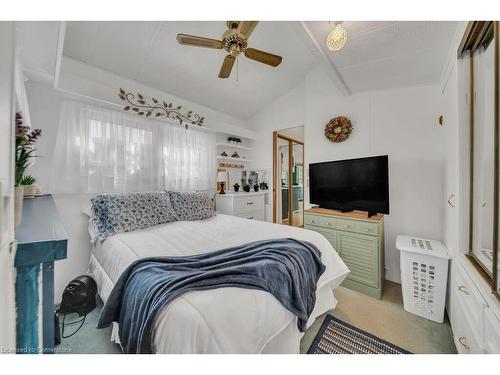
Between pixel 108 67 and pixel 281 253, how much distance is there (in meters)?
2.73

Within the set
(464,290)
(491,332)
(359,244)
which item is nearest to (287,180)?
(359,244)

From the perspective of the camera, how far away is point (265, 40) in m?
2.45

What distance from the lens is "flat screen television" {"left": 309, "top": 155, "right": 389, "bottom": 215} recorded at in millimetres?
2109

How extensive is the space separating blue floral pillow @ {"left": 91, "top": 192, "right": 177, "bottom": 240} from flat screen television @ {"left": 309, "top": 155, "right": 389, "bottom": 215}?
1972 millimetres

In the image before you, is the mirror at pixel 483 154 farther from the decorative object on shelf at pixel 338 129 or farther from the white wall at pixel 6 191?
the white wall at pixel 6 191

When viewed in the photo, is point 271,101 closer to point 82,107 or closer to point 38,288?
point 82,107

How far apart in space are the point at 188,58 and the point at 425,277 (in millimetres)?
3468

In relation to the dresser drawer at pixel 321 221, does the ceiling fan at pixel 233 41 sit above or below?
above

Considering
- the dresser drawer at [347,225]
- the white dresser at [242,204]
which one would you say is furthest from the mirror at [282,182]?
the dresser drawer at [347,225]

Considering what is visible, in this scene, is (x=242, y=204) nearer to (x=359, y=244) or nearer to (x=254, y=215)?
(x=254, y=215)

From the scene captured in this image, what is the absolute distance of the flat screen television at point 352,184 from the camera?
83.0 inches

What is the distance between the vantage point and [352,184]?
7.71 ft

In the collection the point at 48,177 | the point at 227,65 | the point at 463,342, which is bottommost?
the point at 463,342

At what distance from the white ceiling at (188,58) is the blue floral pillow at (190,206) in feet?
5.08
